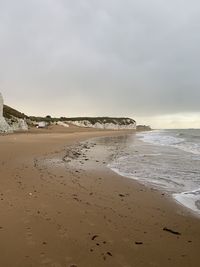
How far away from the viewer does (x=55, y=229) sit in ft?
20.9

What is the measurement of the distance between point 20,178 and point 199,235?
A: 6.84m

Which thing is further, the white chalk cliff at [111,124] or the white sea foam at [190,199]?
the white chalk cliff at [111,124]

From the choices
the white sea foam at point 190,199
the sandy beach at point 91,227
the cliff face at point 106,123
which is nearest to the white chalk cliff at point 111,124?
the cliff face at point 106,123

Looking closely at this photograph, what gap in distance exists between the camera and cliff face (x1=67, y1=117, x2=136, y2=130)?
131025mm

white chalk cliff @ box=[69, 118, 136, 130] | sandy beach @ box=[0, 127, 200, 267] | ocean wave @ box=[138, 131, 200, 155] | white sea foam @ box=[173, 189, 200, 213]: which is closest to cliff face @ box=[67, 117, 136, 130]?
white chalk cliff @ box=[69, 118, 136, 130]

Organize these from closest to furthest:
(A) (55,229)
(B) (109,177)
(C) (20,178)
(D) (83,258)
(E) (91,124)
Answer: (D) (83,258), (A) (55,229), (C) (20,178), (B) (109,177), (E) (91,124)

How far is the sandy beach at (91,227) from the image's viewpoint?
5.21 meters

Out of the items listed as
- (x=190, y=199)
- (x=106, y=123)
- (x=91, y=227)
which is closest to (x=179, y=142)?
(x=190, y=199)

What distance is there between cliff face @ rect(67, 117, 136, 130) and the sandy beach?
116 m

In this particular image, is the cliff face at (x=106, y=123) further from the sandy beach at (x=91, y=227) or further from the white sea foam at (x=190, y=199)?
the sandy beach at (x=91, y=227)

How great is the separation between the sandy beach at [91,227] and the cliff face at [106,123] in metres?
116

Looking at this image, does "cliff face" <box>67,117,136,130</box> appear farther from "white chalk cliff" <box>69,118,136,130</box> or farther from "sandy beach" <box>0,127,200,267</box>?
"sandy beach" <box>0,127,200,267</box>

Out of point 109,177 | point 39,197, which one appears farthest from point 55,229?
point 109,177

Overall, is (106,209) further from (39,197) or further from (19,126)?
(19,126)
